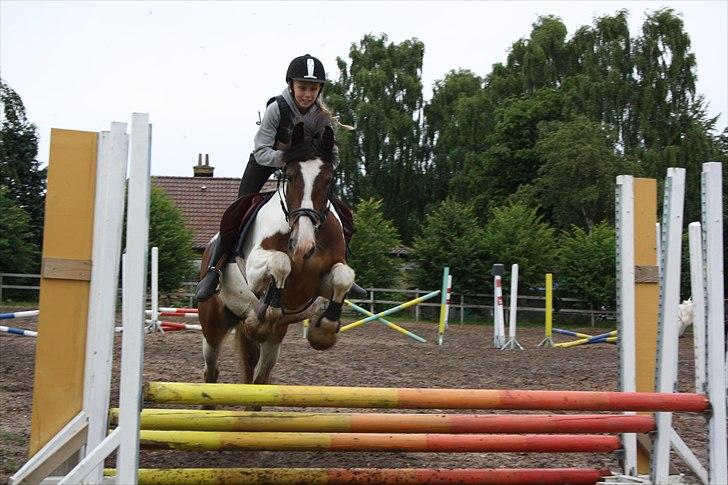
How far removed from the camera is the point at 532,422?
357 cm

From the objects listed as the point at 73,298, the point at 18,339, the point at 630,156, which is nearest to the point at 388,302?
the point at 18,339

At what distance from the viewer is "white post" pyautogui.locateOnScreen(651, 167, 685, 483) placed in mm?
3879

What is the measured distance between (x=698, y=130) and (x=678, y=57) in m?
2.96

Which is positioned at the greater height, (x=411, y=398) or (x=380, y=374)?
(x=411, y=398)

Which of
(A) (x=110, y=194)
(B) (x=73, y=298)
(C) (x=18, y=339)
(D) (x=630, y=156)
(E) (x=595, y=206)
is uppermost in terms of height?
(D) (x=630, y=156)

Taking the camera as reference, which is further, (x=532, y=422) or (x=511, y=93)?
(x=511, y=93)

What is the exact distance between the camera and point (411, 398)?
11.3 feet

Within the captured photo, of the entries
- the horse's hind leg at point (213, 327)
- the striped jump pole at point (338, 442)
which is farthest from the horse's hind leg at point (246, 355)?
the striped jump pole at point (338, 442)

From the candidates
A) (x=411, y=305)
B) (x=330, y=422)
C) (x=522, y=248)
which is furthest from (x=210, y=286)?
(x=522, y=248)

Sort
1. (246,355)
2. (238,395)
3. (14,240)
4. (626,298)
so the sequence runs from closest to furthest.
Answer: (238,395) < (626,298) < (246,355) < (14,240)

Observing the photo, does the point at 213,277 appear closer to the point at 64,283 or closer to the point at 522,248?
the point at 64,283

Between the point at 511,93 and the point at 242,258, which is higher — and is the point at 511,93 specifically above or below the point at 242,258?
above

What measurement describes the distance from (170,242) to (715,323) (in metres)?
21.5

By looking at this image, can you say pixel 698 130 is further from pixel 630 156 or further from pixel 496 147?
pixel 496 147
